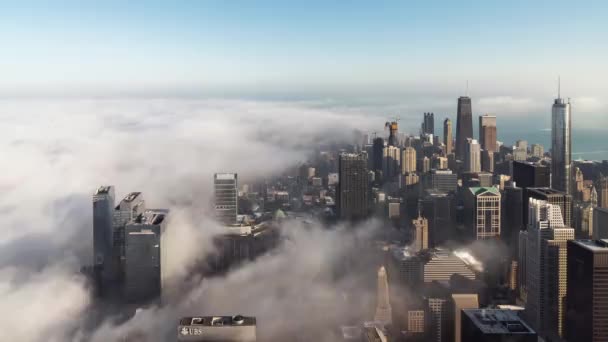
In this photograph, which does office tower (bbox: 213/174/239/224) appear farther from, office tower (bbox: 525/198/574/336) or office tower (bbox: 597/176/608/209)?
office tower (bbox: 597/176/608/209)

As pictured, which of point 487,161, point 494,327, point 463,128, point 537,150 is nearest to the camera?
point 494,327

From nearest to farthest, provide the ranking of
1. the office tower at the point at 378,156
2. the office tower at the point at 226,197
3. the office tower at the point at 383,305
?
1. the office tower at the point at 383,305
2. the office tower at the point at 226,197
3. the office tower at the point at 378,156

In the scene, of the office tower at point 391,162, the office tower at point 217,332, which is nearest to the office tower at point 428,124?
the office tower at point 391,162

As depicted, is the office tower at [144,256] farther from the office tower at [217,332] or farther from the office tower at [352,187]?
the office tower at [352,187]

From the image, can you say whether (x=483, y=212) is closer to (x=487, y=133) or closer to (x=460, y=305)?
(x=487, y=133)

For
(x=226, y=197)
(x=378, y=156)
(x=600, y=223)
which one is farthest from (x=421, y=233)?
(x=226, y=197)

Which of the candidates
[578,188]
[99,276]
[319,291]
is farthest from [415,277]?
[99,276]

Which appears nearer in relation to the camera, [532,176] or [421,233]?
[421,233]

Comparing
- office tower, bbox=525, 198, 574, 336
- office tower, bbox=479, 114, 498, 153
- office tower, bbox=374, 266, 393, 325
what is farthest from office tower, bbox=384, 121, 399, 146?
office tower, bbox=374, 266, 393, 325
